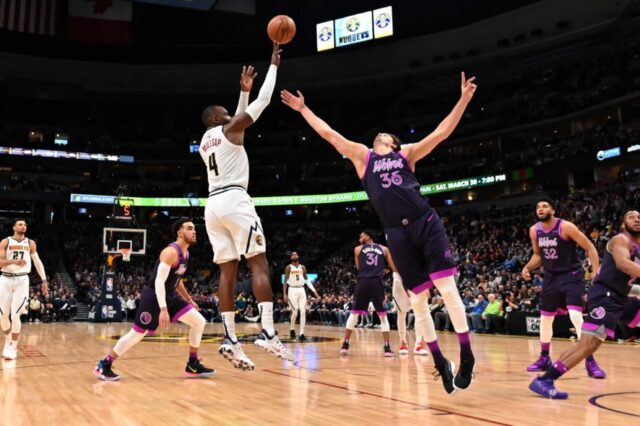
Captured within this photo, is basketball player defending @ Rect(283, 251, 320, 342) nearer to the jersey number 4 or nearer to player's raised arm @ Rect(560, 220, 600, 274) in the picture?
player's raised arm @ Rect(560, 220, 600, 274)

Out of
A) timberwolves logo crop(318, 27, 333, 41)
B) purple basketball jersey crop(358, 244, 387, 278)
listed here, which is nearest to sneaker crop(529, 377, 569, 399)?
purple basketball jersey crop(358, 244, 387, 278)

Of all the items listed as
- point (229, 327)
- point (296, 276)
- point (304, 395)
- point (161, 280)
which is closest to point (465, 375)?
point (304, 395)

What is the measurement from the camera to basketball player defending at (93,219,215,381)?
22.4 ft

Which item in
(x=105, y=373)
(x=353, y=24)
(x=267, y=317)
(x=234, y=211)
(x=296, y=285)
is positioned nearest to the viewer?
(x=267, y=317)

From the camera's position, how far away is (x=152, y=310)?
698cm

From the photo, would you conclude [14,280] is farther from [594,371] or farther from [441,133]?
[594,371]

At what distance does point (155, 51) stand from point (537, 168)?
91.2 feet

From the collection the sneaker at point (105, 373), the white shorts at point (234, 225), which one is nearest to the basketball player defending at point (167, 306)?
the sneaker at point (105, 373)

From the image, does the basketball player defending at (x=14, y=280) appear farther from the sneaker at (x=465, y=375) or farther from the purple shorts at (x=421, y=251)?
the sneaker at (x=465, y=375)

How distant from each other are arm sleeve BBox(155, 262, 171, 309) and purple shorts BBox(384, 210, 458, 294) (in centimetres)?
291

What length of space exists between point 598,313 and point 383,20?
34.6 meters

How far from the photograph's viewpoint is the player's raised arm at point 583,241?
22.7 feet

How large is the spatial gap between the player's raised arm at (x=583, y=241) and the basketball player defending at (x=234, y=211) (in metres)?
3.84

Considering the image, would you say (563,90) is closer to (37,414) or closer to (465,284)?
(465,284)
